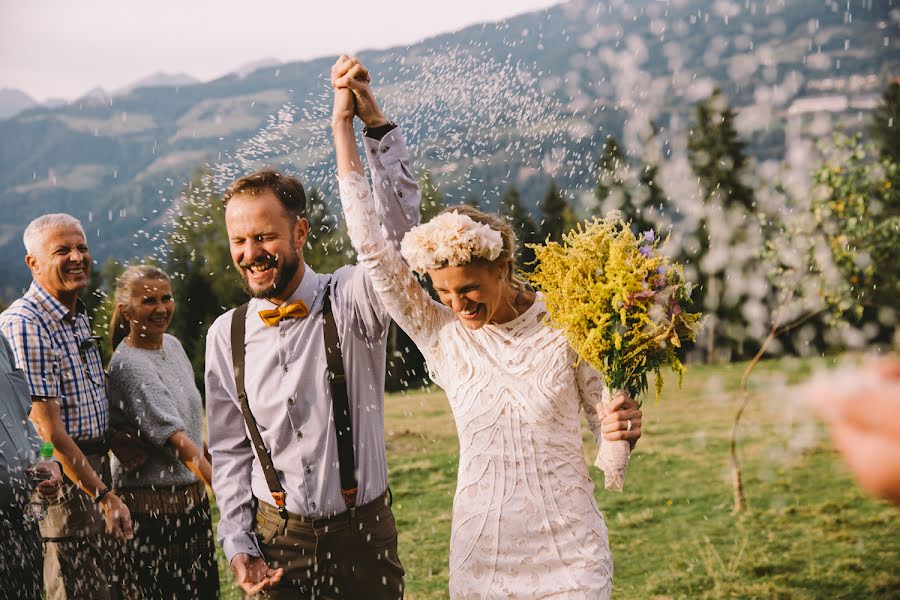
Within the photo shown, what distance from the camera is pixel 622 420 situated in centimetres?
278

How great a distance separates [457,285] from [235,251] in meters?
Result: 1.02

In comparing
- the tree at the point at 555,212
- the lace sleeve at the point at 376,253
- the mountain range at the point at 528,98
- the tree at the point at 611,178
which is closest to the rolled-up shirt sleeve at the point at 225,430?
the lace sleeve at the point at 376,253

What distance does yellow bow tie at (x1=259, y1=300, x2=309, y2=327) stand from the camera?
3.28 m

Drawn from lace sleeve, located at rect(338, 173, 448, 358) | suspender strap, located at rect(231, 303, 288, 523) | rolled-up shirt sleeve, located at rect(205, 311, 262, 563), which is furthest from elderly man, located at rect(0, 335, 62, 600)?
lace sleeve, located at rect(338, 173, 448, 358)

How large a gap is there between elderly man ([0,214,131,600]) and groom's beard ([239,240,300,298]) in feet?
5.44

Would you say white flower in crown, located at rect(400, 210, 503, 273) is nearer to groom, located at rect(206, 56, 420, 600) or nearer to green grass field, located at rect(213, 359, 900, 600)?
groom, located at rect(206, 56, 420, 600)

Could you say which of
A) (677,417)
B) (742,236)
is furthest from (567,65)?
(677,417)

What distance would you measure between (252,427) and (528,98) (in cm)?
2432

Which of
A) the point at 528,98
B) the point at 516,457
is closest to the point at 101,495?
the point at 516,457

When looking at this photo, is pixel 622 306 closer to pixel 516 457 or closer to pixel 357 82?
pixel 516 457

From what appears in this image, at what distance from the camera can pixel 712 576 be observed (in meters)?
7.13

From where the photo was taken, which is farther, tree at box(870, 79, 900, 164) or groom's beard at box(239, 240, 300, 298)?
tree at box(870, 79, 900, 164)

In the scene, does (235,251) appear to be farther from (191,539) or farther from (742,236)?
(742,236)

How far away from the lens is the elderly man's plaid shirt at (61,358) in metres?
4.27
